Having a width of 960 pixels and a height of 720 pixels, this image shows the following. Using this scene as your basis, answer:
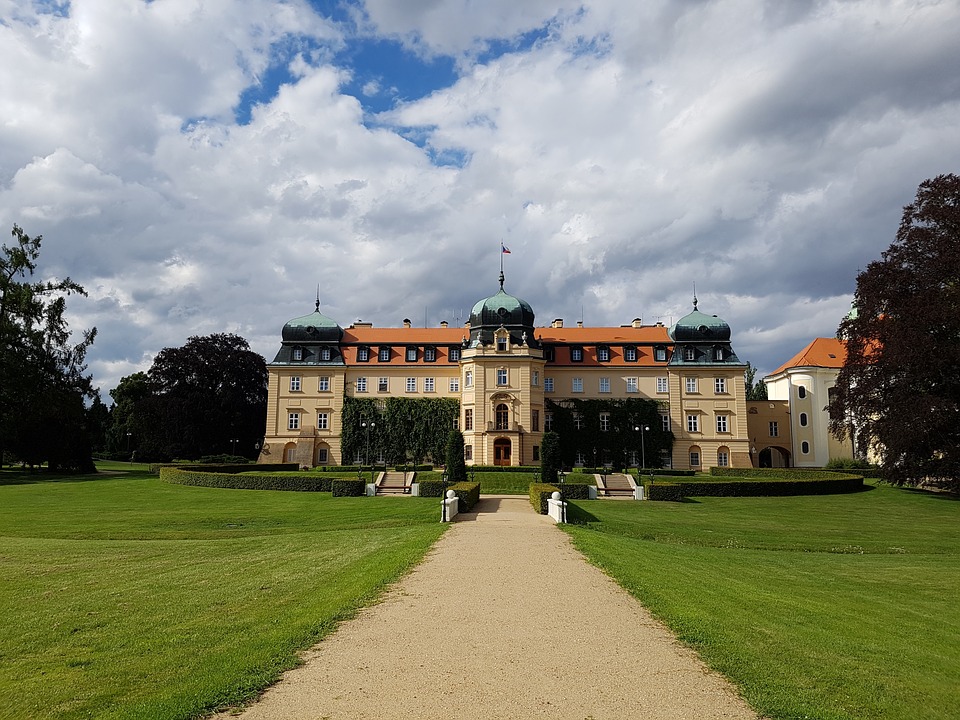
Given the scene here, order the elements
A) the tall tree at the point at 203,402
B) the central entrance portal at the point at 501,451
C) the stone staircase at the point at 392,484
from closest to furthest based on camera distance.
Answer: the stone staircase at the point at 392,484 < the central entrance portal at the point at 501,451 < the tall tree at the point at 203,402

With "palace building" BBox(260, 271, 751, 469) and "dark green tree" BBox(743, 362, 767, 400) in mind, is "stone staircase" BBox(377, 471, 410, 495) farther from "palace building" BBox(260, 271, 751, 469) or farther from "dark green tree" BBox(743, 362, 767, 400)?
"dark green tree" BBox(743, 362, 767, 400)

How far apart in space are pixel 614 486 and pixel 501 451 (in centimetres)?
1560

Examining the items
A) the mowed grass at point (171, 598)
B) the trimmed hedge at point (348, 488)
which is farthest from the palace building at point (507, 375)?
the mowed grass at point (171, 598)

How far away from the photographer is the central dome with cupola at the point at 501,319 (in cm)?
5534

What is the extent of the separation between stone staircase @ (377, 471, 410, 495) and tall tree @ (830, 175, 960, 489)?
23.1 metres

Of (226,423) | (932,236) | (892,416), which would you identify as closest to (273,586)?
(892,416)

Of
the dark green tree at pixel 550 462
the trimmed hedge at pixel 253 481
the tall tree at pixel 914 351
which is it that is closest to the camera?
the tall tree at pixel 914 351

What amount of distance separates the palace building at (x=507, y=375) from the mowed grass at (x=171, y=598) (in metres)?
29.9

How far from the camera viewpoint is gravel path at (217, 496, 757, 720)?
20.3 feet

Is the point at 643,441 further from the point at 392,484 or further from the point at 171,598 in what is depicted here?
the point at 171,598

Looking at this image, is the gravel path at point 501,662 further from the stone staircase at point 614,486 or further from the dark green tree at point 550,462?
the dark green tree at point 550,462

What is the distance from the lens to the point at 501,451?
53250mm

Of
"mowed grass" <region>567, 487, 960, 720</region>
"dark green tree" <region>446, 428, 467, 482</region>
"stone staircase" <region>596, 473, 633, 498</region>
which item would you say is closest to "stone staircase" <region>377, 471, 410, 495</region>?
"dark green tree" <region>446, 428, 467, 482</region>

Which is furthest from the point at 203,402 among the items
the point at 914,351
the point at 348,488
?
the point at 914,351
